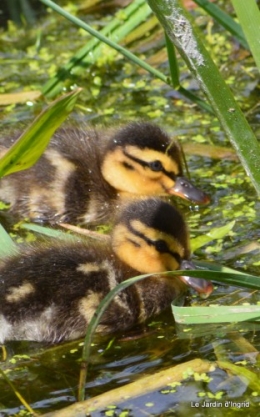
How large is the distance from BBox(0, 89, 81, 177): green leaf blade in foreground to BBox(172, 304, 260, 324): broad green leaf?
1.96 ft

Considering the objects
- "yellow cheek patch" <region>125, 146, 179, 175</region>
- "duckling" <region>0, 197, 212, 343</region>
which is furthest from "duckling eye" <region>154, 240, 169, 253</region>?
"yellow cheek patch" <region>125, 146, 179, 175</region>

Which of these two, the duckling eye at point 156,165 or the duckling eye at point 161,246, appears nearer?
the duckling eye at point 161,246

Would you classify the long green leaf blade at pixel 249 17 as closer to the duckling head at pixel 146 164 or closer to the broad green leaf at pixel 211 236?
the broad green leaf at pixel 211 236

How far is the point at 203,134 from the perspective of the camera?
4488mm

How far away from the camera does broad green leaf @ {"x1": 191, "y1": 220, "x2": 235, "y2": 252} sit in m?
3.67

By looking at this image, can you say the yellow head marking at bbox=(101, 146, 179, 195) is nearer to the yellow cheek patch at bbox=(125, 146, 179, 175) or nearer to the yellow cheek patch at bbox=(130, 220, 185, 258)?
the yellow cheek patch at bbox=(125, 146, 179, 175)

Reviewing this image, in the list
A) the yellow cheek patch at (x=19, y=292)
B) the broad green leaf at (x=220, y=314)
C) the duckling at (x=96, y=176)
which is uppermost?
the duckling at (x=96, y=176)

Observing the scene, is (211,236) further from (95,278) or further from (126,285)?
(126,285)

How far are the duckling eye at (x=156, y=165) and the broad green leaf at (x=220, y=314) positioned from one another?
3.95 ft

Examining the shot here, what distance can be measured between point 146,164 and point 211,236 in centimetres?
50

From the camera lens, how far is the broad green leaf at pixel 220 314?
2.88 m

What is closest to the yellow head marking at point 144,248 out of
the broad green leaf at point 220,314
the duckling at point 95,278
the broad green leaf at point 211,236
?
the duckling at point 95,278

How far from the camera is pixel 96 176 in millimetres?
4113

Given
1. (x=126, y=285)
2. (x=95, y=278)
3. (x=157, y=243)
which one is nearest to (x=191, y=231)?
(x=157, y=243)
